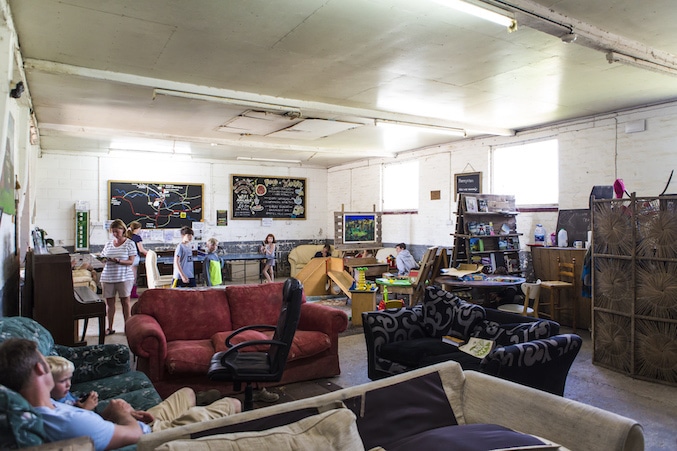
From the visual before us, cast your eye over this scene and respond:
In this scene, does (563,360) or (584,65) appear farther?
(584,65)

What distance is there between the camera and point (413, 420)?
2.03 meters

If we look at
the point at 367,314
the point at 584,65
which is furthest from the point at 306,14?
the point at 584,65

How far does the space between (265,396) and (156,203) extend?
809cm

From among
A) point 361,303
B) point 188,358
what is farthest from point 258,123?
point 188,358

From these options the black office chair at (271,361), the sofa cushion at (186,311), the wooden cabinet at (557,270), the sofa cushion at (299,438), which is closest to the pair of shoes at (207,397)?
the black office chair at (271,361)

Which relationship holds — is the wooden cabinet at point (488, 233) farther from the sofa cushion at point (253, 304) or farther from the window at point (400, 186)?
the sofa cushion at point (253, 304)

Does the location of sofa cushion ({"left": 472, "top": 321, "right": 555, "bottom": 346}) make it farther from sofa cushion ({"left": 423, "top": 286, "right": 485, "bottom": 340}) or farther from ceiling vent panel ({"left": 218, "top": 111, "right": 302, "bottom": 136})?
ceiling vent panel ({"left": 218, "top": 111, "right": 302, "bottom": 136})

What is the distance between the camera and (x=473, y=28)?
3.93 m

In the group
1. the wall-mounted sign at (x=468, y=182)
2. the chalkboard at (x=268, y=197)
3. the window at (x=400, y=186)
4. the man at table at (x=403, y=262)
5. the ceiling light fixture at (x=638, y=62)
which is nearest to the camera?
the ceiling light fixture at (x=638, y=62)

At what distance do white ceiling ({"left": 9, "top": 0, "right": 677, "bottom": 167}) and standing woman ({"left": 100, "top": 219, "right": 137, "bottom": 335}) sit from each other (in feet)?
5.93

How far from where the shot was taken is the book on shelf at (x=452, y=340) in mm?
4066

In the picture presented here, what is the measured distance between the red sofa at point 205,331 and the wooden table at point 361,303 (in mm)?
2003

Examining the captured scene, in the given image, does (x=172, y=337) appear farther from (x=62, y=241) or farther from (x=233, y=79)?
(x=62, y=241)

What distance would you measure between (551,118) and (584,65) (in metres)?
2.53
